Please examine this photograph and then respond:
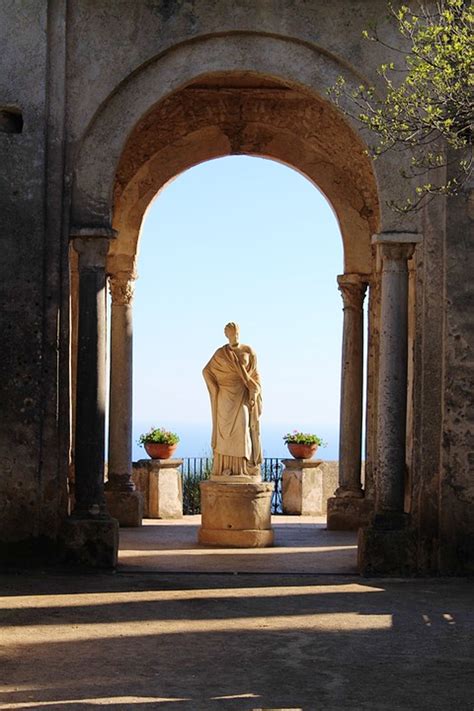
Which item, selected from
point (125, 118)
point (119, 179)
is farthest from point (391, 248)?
point (119, 179)

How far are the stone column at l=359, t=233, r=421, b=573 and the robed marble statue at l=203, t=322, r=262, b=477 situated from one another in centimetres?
297

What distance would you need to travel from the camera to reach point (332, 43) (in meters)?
14.1

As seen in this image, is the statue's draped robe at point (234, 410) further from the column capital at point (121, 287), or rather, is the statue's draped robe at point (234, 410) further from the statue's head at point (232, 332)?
the column capital at point (121, 287)

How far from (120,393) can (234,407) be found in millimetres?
2451

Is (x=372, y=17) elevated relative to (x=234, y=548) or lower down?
elevated

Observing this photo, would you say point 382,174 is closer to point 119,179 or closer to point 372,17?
point 372,17

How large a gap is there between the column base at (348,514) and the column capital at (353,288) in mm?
2714

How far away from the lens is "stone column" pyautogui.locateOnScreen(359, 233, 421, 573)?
44.8 ft

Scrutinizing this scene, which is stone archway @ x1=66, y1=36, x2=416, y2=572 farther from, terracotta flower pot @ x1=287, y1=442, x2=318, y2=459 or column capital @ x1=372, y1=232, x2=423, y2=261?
column capital @ x1=372, y1=232, x2=423, y2=261

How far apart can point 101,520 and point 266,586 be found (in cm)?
195

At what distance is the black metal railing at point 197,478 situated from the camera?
21547 millimetres

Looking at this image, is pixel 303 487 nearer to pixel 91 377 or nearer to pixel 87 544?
pixel 91 377

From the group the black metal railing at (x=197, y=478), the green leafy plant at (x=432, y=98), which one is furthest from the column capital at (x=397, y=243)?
the black metal railing at (x=197, y=478)

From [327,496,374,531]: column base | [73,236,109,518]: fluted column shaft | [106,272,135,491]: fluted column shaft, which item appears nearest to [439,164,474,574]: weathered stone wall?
[73,236,109,518]: fluted column shaft
